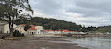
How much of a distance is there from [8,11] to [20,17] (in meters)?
6.18

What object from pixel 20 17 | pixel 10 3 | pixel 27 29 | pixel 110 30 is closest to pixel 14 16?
pixel 20 17

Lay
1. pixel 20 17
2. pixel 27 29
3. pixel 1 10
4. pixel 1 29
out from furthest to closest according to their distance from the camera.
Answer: pixel 27 29, pixel 1 29, pixel 20 17, pixel 1 10

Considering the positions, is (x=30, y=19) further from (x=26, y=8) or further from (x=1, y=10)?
(x=1, y=10)

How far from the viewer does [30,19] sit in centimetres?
4466

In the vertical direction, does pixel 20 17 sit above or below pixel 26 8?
below

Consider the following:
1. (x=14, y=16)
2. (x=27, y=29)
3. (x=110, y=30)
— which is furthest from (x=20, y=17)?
(x=110, y=30)

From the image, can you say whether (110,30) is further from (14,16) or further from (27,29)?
(14,16)

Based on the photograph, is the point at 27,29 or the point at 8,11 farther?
the point at 27,29

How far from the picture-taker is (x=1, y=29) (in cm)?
5931

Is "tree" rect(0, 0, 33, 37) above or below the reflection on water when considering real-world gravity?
above

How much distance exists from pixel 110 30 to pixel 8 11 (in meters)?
160

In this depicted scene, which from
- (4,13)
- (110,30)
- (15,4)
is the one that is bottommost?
(110,30)

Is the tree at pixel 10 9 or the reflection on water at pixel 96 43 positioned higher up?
the tree at pixel 10 9

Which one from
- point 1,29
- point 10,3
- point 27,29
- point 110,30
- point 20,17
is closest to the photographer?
point 10,3
